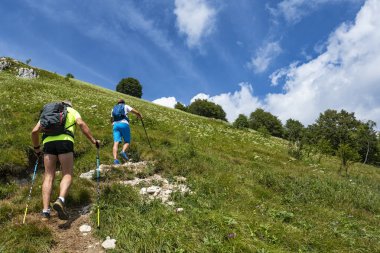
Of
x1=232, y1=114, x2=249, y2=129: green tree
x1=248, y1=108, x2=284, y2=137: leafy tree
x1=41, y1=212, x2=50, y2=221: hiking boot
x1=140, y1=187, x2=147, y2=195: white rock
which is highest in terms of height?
x1=248, y1=108, x2=284, y2=137: leafy tree

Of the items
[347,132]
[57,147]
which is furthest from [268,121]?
[57,147]

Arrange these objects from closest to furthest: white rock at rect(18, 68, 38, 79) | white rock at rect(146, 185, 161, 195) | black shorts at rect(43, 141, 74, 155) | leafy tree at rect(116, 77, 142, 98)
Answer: black shorts at rect(43, 141, 74, 155)
white rock at rect(146, 185, 161, 195)
white rock at rect(18, 68, 38, 79)
leafy tree at rect(116, 77, 142, 98)

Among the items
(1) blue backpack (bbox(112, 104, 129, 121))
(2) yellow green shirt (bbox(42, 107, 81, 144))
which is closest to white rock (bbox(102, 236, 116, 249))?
(2) yellow green shirt (bbox(42, 107, 81, 144))

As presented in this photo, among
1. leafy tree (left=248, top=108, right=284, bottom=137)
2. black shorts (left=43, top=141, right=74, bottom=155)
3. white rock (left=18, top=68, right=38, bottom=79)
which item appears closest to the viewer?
black shorts (left=43, top=141, right=74, bottom=155)

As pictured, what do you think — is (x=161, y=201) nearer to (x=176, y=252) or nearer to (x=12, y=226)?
(x=176, y=252)

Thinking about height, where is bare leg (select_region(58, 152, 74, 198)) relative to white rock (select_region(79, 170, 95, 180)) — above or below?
above

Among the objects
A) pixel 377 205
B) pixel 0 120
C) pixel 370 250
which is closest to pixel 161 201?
pixel 370 250

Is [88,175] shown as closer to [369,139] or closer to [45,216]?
[45,216]

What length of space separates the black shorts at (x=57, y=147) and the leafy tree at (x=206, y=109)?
411 feet

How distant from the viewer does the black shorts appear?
7.42 metres

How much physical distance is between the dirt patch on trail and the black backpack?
2120 millimetres

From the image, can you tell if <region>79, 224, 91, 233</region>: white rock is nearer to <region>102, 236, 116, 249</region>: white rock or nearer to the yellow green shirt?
<region>102, 236, 116, 249</region>: white rock

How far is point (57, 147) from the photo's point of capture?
292 inches

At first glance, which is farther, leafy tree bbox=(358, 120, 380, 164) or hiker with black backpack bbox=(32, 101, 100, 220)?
leafy tree bbox=(358, 120, 380, 164)
